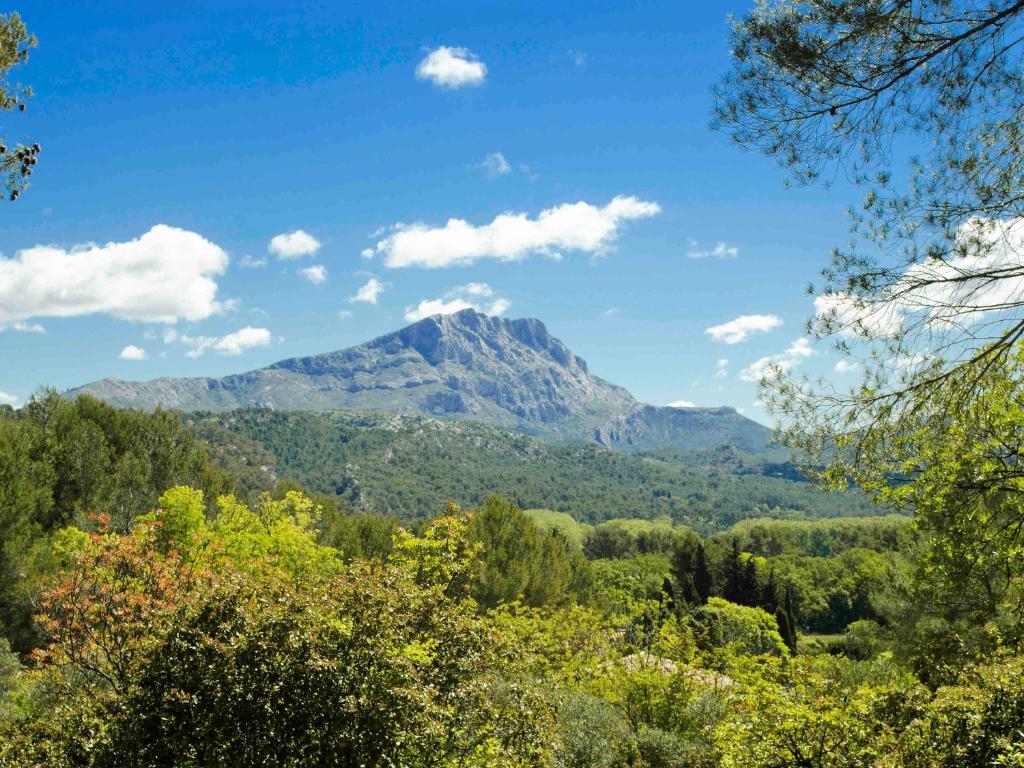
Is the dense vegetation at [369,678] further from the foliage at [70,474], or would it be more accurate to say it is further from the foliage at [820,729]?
the foliage at [70,474]

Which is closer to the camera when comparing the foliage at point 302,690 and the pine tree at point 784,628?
the foliage at point 302,690

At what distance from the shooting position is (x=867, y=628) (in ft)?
136

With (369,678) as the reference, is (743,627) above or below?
below

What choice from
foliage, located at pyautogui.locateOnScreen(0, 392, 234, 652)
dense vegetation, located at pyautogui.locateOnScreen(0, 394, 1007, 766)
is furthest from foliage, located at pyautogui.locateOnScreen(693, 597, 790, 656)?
foliage, located at pyautogui.locateOnScreen(0, 392, 234, 652)

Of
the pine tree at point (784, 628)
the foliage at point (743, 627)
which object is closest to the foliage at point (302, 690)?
the foliage at point (743, 627)

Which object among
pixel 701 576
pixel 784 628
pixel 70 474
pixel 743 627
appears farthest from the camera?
pixel 701 576

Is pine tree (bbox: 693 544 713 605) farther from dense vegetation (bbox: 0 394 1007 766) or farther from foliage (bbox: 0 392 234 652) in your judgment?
foliage (bbox: 0 392 234 652)

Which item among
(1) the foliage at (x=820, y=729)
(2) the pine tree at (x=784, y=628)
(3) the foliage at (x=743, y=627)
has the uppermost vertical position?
(1) the foliage at (x=820, y=729)

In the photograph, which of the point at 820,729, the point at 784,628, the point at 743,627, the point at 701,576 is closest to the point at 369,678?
the point at 820,729

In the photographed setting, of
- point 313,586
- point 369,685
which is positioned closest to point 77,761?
point 313,586

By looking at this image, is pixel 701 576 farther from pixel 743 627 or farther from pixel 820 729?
pixel 820 729

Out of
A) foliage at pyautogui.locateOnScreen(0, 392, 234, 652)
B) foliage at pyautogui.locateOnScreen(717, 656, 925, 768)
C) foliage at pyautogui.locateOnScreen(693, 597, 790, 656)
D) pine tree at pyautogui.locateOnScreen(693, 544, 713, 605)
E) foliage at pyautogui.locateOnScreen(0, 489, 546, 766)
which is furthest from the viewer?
pine tree at pyautogui.locateOnScreen(693, 544, 713, 605)

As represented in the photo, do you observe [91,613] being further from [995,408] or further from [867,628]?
[867,628]

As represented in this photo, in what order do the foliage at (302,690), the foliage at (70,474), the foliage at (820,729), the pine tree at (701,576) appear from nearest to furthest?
the foliage at (302,690), the foliage at (820,729), the foliage at (70,474), the pine tree at (701,576)
